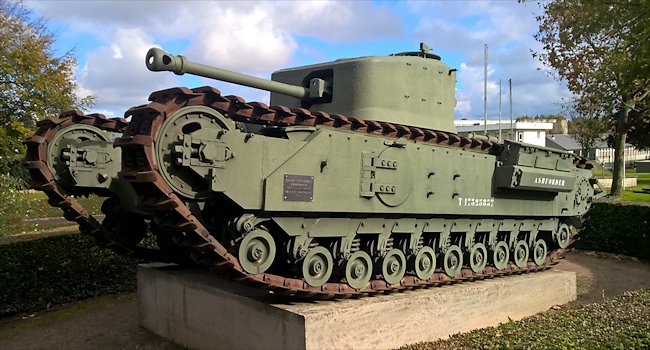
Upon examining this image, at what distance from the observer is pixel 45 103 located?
2209cm

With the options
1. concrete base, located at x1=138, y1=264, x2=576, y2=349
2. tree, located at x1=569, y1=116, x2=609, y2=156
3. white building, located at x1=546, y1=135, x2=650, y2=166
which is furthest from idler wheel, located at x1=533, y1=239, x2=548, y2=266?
white building, located at x1=546, y1=135, x2=650, y2=166

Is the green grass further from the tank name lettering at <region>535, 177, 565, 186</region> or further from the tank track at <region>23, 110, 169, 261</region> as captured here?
the tank track at <region>23, 110, 169, 261</region>

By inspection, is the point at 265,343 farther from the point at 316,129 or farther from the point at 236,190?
the point at 316,129

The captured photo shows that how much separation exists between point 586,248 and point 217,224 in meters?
14.2

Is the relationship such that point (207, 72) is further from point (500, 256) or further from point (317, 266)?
point (500, 256)

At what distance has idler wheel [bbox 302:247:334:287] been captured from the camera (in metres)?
6.34

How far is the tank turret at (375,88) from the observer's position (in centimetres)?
808

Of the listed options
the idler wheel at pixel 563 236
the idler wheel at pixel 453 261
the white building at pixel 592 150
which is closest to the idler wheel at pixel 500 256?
the idler wheel at pixel 453 261

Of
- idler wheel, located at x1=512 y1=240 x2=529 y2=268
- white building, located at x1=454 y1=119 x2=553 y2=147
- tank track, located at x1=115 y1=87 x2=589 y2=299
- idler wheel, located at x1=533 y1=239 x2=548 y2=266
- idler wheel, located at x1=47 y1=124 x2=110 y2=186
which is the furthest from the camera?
white building, located at x1=454 y1=119 x2=553 y2=147

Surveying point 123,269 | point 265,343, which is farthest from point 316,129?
point 123,269

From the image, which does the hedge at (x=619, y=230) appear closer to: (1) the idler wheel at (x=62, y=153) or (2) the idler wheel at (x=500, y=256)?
(2) the idler wheel at (x=500, y=256)

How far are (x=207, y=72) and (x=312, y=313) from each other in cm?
319

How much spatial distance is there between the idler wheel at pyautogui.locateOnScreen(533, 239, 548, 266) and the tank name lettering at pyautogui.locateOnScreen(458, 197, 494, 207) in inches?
79.0

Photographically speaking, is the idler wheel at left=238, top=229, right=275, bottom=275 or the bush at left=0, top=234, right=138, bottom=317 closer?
the idler wheel at left=238, top=229, right=275, bottom=275
